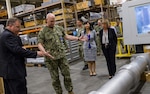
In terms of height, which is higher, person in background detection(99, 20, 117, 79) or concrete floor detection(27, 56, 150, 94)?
person in background detection(99, 20, 117, 79)

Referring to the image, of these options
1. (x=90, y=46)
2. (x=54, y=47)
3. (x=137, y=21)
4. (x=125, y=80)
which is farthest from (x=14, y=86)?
(x=137, y=21)

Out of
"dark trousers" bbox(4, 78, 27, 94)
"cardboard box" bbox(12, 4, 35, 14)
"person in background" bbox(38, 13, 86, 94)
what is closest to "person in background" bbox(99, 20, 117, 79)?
"person in background" bbox(38, 13, 86, 94)

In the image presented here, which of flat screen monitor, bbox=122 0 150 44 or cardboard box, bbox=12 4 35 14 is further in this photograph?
cardboard box, bbox=12 4 35 14

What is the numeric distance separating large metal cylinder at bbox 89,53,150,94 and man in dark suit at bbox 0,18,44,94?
1.22m

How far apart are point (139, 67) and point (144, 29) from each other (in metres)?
1.61

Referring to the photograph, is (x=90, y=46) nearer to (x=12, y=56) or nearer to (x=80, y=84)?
(x=80, y=84)

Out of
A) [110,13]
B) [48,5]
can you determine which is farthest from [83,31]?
[110,13]

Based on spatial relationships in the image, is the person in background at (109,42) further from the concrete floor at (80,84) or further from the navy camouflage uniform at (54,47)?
the navy camouflage uniform at (54,47)

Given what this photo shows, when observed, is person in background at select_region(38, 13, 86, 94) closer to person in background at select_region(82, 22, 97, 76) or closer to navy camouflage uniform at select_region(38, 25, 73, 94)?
navy camouflage uniform at select_region(38, 25, 73, 94)

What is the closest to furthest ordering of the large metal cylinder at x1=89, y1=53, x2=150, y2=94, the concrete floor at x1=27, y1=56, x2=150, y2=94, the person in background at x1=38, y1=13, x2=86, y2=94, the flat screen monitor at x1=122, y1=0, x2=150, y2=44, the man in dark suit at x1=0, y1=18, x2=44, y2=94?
1. the large metal cylinder at x1=89, y1=53, x2=150, y2=94
2. the man in dark suit at x1=0, y1=18, x2=44, y2=94
3. the person in background at x1=38, y1=13, x2=86, y2=94
4. the concrete floor at x1=27, y1=56, x2=150, y2=94
5. the flat screen monitor at x1=122, y1=0, x2=150, y2=44

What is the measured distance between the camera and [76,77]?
21.4 feet

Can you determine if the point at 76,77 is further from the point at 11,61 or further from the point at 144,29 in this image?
the point at 11,61

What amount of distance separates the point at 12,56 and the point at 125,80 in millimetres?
1806

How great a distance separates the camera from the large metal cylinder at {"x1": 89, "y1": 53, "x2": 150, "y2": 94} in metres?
3.03
